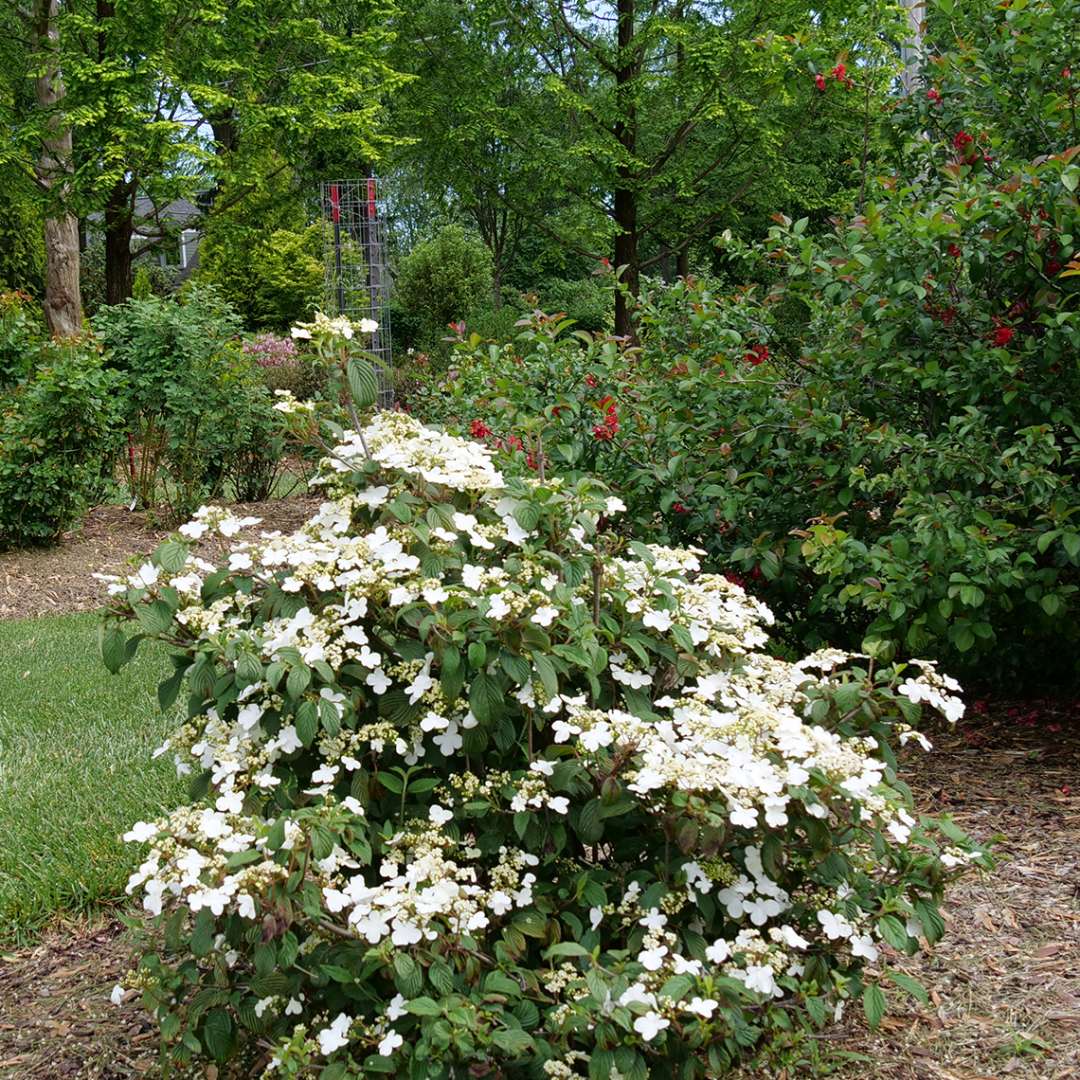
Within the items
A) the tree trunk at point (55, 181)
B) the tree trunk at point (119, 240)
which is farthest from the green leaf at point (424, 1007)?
the tree trunk at point (119, 240)

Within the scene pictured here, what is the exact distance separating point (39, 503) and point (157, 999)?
636 cm

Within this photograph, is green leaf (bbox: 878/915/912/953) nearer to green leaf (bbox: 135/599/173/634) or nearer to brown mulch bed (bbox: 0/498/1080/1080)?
brown mulch bed (bbox: 0/498/1080/1080)

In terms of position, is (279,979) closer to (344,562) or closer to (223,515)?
(344,562)

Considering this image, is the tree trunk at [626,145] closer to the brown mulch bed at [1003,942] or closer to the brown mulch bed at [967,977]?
the brown mulch bed at [1003,942]

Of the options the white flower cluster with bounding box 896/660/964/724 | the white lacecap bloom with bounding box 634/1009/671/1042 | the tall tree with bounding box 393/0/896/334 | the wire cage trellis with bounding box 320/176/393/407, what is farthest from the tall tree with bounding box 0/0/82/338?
the white lacecap bloom with bounding box 634/1009/671/1042

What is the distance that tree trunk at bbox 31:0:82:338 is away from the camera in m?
12.7

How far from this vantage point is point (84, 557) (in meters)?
7.62

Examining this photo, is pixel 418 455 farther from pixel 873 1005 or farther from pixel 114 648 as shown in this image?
pixel 873 1005

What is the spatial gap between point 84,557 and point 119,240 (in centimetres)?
778

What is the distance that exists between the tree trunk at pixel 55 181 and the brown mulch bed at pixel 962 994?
11633 mm

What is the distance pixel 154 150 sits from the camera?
1256 centimetres

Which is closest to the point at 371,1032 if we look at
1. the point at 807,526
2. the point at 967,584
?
the point at 967,584

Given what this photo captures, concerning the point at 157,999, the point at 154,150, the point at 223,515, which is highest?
the point at 154,150

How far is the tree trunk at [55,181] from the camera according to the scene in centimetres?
1270
